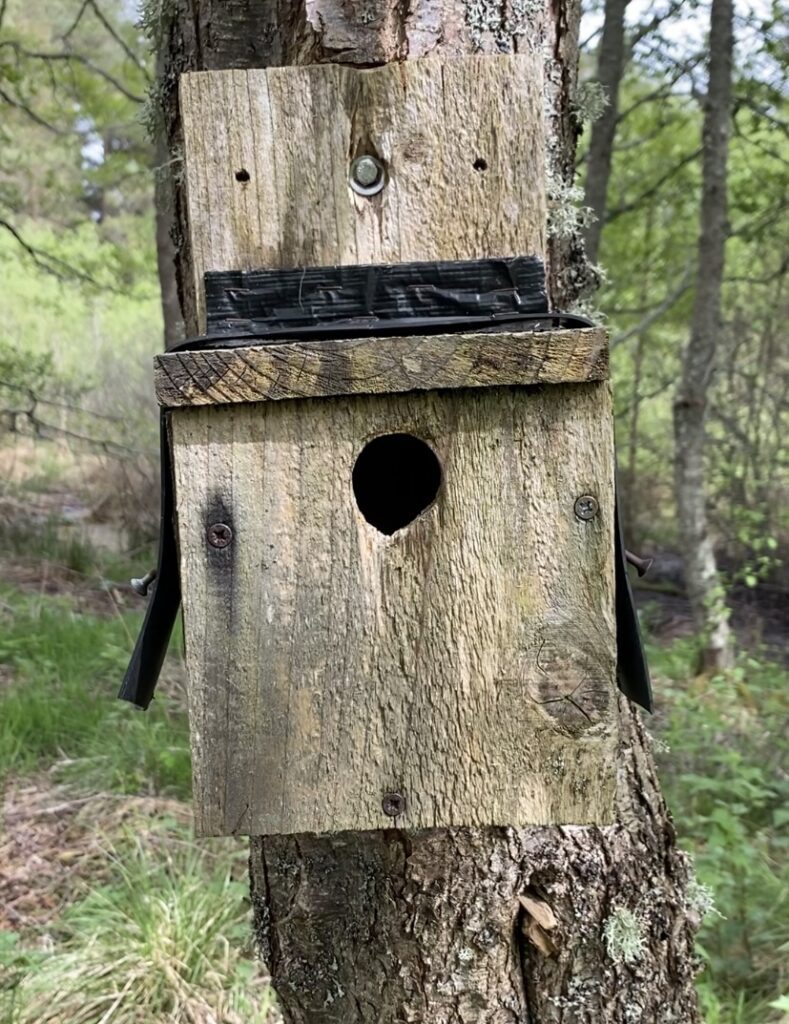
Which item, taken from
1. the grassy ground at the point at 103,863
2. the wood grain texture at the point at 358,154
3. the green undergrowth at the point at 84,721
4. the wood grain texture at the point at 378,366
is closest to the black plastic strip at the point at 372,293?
the wood grain texture at the point at 358,154

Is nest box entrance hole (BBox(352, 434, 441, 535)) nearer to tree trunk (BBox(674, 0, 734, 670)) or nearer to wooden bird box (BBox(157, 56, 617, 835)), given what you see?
wooden bird box (BBox(157, 56, 617, 835))

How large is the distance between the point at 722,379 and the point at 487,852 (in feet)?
24.3

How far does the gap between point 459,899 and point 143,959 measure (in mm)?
1430

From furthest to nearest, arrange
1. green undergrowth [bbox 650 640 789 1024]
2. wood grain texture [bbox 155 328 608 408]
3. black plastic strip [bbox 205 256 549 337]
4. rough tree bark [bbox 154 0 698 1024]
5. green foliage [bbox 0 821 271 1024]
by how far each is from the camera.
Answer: green undergrowth [bbox 650 640 789 1024] → green foliage [bbox 0 821 271 1024] → rough tree bark [bbox 154 0 698 1024] → black plastic strip [bbox 205 256 549 337] → wood grain texture [bbox 155 328 608 408]

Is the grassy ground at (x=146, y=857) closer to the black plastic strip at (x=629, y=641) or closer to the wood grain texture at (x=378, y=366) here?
the black plastic strip at (x=629, y=641)

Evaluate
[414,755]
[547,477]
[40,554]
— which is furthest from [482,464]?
[40,554]

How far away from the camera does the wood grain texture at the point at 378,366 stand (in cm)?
93

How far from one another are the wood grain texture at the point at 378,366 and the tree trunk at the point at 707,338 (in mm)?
4524

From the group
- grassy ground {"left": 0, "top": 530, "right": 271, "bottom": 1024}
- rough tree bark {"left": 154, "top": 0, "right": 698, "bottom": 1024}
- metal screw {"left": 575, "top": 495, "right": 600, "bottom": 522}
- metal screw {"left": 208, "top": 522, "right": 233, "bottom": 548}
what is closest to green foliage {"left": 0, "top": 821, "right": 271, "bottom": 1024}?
grassy ground {"left": 0, "top": 530, "right": 271, "bottom": 1024}

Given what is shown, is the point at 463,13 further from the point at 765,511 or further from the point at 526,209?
the point at 765,511

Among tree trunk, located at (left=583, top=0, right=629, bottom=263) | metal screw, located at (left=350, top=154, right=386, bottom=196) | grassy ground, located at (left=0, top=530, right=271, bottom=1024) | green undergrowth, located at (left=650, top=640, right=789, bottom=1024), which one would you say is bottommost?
green undergrowth, located at (left=650, top=640, right=789, bottom=1024)

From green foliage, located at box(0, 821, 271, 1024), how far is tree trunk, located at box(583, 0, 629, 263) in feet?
13.6

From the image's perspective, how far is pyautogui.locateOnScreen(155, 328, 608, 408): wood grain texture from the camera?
3.04ft

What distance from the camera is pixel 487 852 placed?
1.34 m
